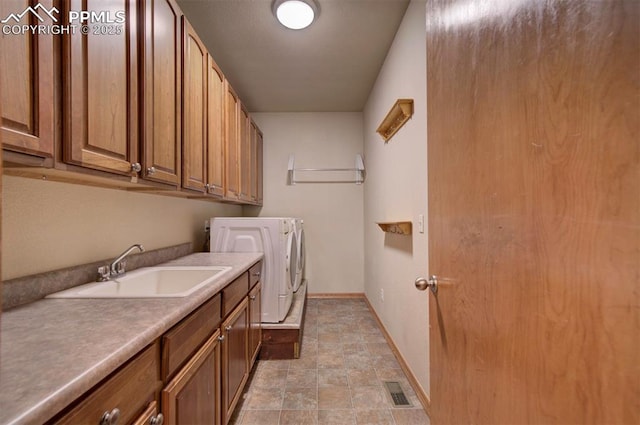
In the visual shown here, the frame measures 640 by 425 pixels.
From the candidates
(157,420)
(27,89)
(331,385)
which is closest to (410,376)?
(331,385)

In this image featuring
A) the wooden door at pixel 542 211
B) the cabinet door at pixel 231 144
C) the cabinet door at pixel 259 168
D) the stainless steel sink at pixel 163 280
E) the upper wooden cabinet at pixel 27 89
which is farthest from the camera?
the cabinet door at pixel 259 168

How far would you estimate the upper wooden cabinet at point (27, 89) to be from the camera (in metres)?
0.71

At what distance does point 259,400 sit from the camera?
185 cm

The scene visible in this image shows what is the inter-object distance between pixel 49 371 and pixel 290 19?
2270 millimetres

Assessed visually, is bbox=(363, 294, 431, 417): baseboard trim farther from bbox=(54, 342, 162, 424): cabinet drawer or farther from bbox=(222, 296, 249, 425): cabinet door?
bbox=(54, 342, 162, 424): cabinet drawer

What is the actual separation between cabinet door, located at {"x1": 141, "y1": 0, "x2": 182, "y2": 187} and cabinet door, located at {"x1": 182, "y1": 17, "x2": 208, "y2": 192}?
0.07 m

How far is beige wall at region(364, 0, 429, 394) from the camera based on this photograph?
1.80 metres

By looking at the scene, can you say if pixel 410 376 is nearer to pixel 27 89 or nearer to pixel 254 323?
pixel 254 323

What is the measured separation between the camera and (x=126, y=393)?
72 centimetres

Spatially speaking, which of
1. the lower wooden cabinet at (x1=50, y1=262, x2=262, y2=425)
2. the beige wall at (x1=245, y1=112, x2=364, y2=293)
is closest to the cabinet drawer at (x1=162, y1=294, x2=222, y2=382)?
the lower wooden cabinet at (x1=50, y1=262, x2=262, y2=425)

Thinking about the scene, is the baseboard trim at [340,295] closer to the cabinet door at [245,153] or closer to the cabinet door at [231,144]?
the cabinet door at [245,153]

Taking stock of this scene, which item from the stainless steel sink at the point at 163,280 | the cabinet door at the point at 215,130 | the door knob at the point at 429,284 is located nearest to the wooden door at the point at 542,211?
the door knob at the point at 429,284

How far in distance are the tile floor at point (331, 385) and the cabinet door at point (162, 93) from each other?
4.81 ft

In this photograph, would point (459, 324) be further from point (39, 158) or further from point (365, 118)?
point (365, 118)
